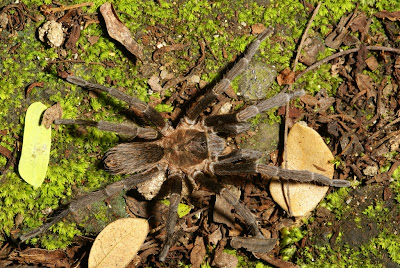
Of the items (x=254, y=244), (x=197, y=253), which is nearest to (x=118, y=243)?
(x=197, y=253)

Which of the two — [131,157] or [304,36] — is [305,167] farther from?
[131,157]

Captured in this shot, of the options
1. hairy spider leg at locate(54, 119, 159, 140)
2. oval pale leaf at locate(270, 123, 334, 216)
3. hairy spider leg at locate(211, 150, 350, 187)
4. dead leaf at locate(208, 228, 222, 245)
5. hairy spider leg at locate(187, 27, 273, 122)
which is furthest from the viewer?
dead leaf at locate(208, 228, 222, 245)

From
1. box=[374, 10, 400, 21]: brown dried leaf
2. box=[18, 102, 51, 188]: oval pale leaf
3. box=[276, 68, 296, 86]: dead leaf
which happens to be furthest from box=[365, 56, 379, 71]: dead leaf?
box=[18, 102, 51, 188]: oval pale leaf

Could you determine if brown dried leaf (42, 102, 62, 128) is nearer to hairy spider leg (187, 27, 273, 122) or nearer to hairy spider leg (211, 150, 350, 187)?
hairy spider leg (187, 27, 273, 122)

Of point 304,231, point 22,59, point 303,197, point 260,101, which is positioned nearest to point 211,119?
point 260,101

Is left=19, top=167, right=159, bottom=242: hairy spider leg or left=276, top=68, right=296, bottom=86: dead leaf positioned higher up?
left=276, top=68, right=296, bottom=86: dead leaf

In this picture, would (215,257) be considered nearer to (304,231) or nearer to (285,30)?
(304,231)

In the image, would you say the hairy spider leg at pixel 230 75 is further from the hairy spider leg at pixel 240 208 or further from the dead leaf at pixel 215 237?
the dead leaf at pixel 215 237
